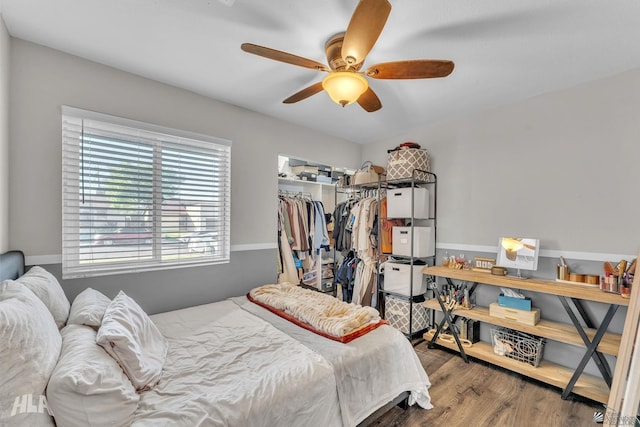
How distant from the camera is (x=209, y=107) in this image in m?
2.53

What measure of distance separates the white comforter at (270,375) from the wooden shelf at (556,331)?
38.6 inches

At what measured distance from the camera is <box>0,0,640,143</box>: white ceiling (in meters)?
1.42

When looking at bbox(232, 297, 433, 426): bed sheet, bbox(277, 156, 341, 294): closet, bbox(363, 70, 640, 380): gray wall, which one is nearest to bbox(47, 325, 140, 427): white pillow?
bbox(232, 297, 433, 426): bed sheet

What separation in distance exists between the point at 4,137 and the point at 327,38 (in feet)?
6.67

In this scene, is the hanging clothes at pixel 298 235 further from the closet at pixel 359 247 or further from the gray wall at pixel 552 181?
the gray wall at pixel 552 181

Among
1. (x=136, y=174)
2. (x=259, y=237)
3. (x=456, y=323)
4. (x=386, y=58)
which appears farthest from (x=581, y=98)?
(x=136, y=174)

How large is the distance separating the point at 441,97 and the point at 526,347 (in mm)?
2264

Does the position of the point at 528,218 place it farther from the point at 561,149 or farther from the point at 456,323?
the point at 456,323

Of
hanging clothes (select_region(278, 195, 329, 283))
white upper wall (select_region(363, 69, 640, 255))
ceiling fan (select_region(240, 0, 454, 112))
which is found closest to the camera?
ceiling fan (select_region(240, 0, 454, 112))

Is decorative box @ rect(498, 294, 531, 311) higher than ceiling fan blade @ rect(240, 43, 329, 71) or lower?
lower

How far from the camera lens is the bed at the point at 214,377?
0.86 m

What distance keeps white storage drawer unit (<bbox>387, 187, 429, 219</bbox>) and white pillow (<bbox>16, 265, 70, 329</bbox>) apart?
108 inches

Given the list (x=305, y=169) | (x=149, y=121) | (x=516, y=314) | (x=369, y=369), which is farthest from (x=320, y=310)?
(x=305, y=169)

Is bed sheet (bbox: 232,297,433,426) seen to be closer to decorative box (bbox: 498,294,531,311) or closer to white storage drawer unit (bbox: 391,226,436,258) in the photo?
decorative box (bbox: 498,294,531,311)
